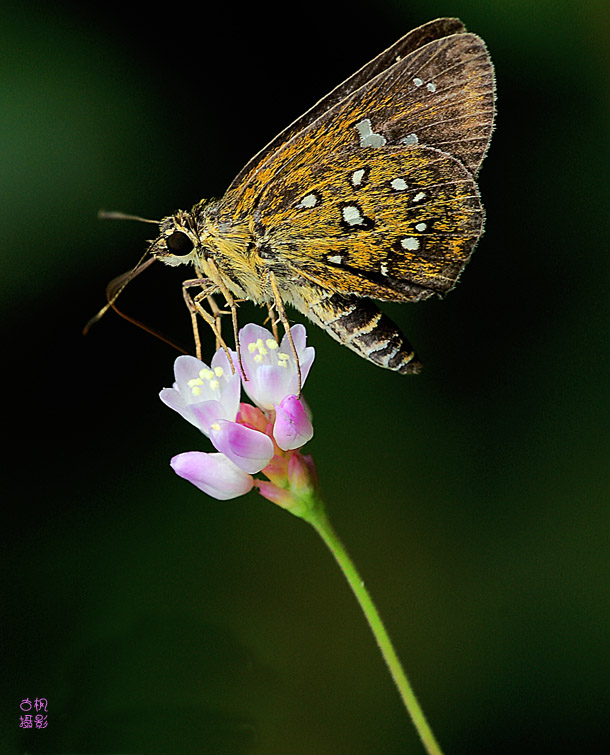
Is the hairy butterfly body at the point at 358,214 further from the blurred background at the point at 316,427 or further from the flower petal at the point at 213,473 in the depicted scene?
the blurred background at the point at 316,427

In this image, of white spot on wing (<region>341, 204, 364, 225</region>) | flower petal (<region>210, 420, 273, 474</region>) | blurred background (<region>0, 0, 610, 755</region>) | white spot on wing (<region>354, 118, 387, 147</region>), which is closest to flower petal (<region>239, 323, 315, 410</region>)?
flower petal (<region>210, 420, 273, 474</region>)

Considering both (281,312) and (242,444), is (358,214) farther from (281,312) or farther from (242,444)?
(242,444)

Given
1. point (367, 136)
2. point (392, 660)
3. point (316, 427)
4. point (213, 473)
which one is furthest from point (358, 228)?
point (316, 427)

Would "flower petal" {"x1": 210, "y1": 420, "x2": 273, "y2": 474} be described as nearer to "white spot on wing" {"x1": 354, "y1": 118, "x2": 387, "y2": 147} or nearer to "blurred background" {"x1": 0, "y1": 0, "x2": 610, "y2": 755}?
"white spot on wing" {"x1": 354, "y1": 118, "x2": 387, "y2": 147}

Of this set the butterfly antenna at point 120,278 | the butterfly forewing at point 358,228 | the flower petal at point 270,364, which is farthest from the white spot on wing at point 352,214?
the butterfly antenna at point 120,278

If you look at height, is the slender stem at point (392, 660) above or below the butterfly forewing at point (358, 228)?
below
